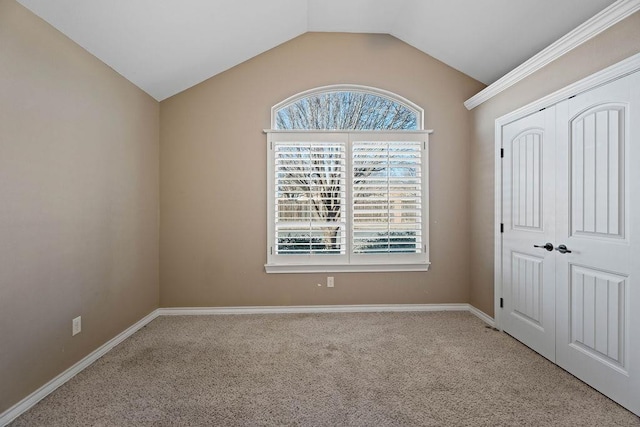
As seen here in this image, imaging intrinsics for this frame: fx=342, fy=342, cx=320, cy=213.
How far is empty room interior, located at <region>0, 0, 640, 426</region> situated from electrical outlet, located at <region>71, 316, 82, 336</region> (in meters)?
0.02

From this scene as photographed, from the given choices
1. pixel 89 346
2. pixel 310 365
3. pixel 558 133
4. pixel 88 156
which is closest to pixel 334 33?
pixel 558 133

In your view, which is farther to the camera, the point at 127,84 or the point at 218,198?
the point at 218,198

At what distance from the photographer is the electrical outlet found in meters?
2.55

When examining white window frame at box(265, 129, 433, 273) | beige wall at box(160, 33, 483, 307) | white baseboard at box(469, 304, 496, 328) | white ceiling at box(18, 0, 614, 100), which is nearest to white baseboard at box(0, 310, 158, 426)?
beige wall at box(160, 33, 483, 307)

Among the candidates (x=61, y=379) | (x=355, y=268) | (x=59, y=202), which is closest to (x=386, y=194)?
(x=355, y=268)

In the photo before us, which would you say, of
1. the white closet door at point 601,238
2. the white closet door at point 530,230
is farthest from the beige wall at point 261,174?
the white closet door at point 601,238

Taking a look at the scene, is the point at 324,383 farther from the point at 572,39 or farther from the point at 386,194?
the point at 572,39

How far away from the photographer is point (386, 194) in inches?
157

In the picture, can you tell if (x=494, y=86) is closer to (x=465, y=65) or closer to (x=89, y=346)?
(x=465, y=65)

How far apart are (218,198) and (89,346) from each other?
185 centimetres

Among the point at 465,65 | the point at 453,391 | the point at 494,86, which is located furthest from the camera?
the point at 465,65

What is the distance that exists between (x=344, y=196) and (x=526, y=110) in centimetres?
195

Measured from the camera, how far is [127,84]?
10.8 feet

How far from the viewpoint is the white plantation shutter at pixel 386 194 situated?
3980mm
